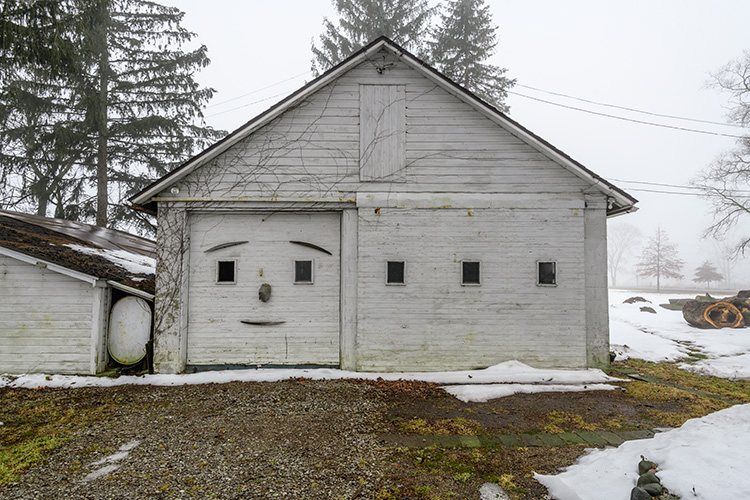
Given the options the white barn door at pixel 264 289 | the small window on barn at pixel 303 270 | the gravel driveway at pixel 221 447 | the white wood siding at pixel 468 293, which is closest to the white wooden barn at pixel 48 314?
the gravel driveway at pixel 221 447

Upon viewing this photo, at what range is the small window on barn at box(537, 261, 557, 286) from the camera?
26.1 ft

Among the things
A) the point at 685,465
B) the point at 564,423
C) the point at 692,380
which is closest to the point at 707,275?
the point at 692,380

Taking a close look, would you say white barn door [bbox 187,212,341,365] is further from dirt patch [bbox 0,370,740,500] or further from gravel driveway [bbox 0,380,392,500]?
gravel driveway [bbox 0,380,392,500]


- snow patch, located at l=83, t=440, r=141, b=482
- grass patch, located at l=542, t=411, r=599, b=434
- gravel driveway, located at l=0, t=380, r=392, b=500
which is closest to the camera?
gravel driveway, located at l=0, t=380, r=392, b=500

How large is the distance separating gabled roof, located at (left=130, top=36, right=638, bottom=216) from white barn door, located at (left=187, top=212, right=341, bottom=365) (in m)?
1.12

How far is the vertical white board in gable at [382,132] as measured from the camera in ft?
26.4

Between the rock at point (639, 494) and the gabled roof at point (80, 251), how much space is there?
8.69 meters

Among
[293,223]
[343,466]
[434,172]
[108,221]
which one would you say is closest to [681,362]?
[434,172]

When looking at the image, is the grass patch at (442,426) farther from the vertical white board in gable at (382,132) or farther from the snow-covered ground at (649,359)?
the vertical white board in gable at (382,132)

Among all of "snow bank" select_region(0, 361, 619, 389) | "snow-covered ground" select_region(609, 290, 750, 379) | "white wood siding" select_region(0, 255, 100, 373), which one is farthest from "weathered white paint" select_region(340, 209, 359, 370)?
"snow-covered ground" select_region(609, 290, 750, 379)

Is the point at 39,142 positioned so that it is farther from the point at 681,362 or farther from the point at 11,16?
the point at 681,362

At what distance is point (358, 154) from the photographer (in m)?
8.06

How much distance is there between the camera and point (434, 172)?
8070 millimetres

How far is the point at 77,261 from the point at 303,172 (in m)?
5.71
